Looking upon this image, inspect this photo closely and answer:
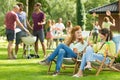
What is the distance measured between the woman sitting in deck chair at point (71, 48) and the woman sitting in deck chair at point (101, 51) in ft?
1.31

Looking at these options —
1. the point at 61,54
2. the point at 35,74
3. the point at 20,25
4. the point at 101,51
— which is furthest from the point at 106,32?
the point at 20,25

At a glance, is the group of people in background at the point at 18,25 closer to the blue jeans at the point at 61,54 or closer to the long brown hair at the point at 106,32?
the blue jeans at the point at 61,54

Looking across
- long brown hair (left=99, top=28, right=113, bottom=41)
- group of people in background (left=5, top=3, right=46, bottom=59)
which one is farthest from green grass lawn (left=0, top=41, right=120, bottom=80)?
group of people in background (left=5, top=3, right=46, bottom=59)

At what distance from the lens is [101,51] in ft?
33.6

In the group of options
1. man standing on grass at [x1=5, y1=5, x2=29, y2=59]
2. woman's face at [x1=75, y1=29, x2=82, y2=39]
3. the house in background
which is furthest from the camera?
the house in background

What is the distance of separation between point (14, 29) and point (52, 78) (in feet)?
17.0

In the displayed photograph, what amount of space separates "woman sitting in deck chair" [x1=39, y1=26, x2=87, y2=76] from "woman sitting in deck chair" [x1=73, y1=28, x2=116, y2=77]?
40 cm

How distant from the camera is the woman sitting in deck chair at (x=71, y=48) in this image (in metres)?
9.84

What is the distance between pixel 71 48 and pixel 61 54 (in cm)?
64

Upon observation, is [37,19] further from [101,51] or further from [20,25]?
[101,51]

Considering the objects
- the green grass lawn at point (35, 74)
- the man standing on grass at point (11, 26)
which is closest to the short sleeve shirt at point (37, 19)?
the man standing on grass at point (11, 26)

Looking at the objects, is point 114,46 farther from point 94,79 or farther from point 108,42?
point 94,79

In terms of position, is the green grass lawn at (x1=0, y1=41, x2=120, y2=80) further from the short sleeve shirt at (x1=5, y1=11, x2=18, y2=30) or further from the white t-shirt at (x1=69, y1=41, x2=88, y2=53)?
the short sleeve shirt at (x1=5, y1=11, x2=18, y2=30)

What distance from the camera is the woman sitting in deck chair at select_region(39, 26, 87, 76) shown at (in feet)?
32.3
